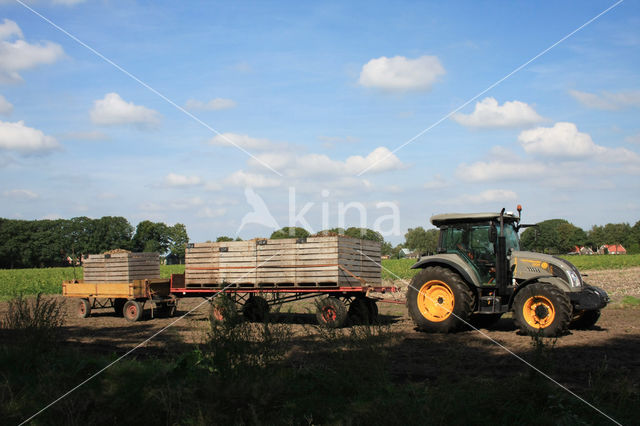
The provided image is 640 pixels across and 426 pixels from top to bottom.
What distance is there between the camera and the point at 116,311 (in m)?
20.2

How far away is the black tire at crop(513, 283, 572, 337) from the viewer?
11.2 m

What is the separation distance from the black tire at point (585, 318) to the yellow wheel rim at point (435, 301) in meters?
2.90

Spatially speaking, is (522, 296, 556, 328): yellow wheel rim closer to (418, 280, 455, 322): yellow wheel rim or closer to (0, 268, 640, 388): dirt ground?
(0, 268, 640, 388): dirt ground

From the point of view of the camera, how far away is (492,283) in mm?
12758

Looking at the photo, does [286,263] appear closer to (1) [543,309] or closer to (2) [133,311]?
(2) [133,311]

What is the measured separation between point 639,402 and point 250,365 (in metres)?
4.22

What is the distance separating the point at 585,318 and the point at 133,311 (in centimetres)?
1342

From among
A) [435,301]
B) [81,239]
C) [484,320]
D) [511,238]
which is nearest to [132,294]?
[435,301]

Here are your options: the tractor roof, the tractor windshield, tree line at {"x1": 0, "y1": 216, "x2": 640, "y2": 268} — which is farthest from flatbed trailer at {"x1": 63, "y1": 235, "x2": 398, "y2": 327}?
tree line at {"x1": 0, "y1": 216, "x2": 640, "y2": 268}

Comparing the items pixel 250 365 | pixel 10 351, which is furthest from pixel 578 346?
pixel 10 351

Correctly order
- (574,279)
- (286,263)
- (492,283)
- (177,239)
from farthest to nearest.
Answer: (177,239), (286,263), (492,283), (574,279)

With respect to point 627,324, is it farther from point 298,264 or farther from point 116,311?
point 116,311

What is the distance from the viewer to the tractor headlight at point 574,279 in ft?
39.1

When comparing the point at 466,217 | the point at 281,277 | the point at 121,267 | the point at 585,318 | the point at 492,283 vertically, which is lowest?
the point at 585,318
